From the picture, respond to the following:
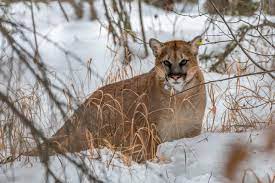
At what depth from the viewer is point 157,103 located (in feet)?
18.9

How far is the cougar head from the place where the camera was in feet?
18.7

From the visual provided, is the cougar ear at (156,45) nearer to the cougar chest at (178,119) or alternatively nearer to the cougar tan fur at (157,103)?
the cougar tan fur at (157,103)

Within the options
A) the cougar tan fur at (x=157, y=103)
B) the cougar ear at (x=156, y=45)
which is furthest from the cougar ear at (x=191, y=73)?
the cougar ear at (x=156, y=45)

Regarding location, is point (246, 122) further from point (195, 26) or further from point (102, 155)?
point (195, 26)

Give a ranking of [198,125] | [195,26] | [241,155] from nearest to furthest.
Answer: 1. [241,155]
2. [198,125]
3. [195,26]

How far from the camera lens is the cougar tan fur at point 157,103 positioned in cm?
541

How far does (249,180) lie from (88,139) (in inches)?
54.8

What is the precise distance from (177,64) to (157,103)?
1.36 feet

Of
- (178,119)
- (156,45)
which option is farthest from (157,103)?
(156,45)

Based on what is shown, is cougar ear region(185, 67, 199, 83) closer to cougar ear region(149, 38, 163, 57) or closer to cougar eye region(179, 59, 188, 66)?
cougar eye region(179, 59, 188, 66)

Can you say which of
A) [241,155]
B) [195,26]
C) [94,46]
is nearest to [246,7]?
[195,26]

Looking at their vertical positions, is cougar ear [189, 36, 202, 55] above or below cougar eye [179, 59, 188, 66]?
above

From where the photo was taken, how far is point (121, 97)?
5.77 meters

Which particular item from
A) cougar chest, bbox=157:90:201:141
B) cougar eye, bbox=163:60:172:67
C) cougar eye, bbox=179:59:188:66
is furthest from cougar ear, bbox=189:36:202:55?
cougar chest, bbox=157:90:201:141
